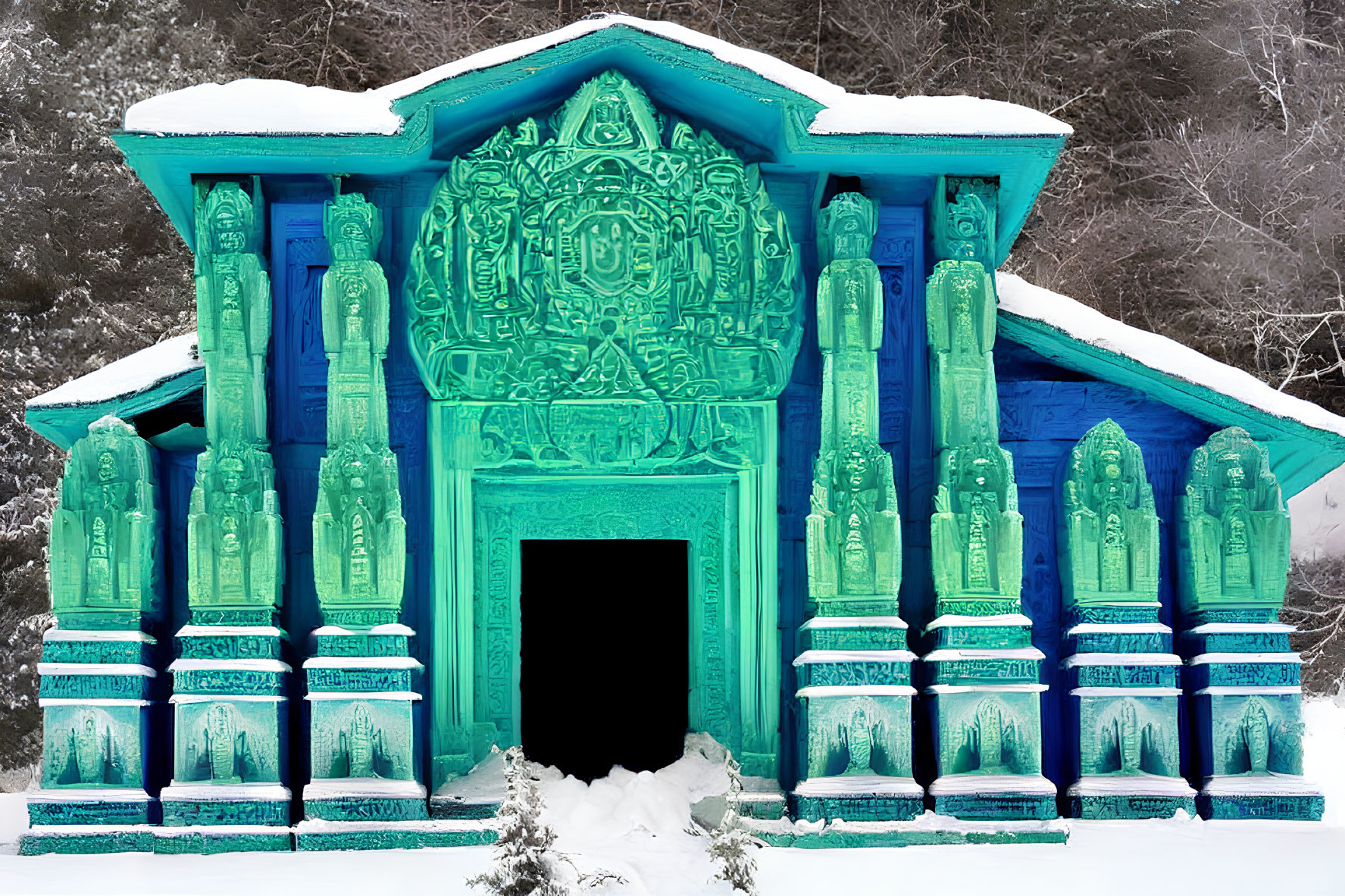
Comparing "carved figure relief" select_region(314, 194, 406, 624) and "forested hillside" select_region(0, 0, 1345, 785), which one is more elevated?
"forested hillside" select_region(0, 0, 1345, 785)

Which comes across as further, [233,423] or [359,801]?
[233,423]

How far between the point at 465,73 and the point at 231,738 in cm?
399

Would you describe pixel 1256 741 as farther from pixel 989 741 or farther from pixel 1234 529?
pixel 989 741

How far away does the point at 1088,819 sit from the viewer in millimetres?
9531

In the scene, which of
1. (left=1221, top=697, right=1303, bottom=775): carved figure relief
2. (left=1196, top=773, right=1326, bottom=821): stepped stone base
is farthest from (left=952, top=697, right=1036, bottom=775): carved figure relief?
(left=1221, top=697, right=1303, bottom=775): carved figure relief

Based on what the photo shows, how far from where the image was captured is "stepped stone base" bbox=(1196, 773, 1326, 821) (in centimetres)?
966

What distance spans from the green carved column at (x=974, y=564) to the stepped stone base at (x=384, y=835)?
104 inches

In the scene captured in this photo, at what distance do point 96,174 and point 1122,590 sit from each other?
1620 cm

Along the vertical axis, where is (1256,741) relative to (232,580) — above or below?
below

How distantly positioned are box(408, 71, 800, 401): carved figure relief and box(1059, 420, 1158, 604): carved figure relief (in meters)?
1.93

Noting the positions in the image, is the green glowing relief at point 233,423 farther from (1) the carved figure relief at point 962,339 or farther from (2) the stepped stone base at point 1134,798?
(2) the stepped stone base at point 1134,798

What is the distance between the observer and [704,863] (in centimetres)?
832

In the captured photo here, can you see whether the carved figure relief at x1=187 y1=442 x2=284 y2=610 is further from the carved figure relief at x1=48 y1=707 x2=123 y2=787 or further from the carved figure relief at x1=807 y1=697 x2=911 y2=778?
the carved figure relief at x1=807 y1=697 x2=911 y2=778

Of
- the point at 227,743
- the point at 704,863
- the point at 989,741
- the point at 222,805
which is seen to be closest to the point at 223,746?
the point at 227,743
